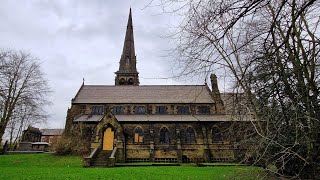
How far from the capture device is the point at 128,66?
151 feet

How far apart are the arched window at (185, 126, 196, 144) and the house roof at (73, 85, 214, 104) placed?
4.75 metres

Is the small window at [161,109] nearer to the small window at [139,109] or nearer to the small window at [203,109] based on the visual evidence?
the small window at [139,109]

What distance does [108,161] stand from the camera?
2164cm

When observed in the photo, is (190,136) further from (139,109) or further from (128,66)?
(128,66)

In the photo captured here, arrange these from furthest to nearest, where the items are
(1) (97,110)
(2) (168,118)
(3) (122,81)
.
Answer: (3) (122,81)
(1) (97,110)
(2) (168,118)

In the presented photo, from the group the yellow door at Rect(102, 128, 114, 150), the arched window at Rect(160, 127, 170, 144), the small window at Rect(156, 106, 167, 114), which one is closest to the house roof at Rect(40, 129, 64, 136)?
the small window at Rect(156, 106, 167, 114)

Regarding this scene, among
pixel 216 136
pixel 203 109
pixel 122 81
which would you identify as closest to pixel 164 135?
pixel 216 136

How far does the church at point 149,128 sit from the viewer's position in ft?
86.5

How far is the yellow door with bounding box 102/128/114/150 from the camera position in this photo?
2661 centimetres

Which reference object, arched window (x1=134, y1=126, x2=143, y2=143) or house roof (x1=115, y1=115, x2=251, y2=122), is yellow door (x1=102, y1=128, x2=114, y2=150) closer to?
house roof (x1=115, y1=115, x2=251, y2=122)

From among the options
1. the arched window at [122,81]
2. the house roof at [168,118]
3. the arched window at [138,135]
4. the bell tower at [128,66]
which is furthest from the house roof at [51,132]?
the arched window at [138,135]

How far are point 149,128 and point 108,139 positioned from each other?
5104mm

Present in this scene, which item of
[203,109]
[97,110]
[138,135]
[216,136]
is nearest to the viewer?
[138,135]

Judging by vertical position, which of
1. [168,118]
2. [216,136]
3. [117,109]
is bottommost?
[216,136]
